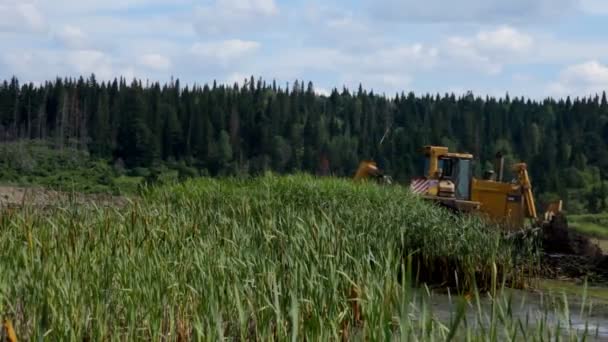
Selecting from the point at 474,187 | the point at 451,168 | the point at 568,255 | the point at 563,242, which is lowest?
the point at 568,255

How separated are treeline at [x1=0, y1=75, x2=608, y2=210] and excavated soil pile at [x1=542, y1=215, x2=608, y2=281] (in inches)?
2087

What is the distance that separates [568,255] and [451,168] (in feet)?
18.9

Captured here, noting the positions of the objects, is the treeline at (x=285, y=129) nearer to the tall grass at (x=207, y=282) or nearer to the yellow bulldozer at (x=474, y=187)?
the yellow bulldozer at (x=474, y=187)

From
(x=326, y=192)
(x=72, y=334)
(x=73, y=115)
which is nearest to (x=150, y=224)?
(x=72, y=334)

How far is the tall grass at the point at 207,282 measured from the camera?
5.38 meters

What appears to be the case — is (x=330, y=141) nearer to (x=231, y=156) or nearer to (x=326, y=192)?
(x=231, y=156)

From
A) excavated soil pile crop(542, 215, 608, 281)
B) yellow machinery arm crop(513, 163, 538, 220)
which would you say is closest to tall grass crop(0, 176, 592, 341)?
excavated soil pile crop(542, 215, 608, 281)

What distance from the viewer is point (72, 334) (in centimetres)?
518

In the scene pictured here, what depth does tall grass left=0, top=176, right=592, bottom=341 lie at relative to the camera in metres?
5.38

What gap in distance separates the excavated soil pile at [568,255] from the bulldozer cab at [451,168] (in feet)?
12.2

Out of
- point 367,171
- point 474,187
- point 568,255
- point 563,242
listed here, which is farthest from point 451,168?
point 568,255

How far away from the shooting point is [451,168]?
21.8 metres

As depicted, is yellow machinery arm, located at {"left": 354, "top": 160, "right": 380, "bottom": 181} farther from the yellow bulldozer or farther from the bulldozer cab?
the bulldozer cab

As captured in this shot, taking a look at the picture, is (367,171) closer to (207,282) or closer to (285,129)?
(207,282)
